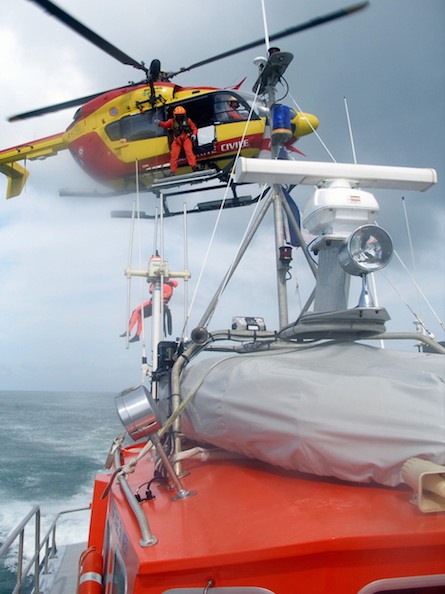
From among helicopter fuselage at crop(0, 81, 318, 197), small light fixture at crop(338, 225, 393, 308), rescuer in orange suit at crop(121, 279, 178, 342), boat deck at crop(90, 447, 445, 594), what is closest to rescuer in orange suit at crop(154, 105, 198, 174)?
helicopter fuselage at crop(0, 81, 318, 197)

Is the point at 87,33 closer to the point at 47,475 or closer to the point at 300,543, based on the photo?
the point at 47,475

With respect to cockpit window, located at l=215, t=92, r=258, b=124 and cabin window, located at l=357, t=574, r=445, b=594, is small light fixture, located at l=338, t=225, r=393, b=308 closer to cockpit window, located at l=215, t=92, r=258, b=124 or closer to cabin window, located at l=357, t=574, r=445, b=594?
cabin window, located at l=357, t=574, r=445, b=594

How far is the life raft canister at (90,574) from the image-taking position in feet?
7.91

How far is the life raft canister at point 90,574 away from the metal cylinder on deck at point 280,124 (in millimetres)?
3385

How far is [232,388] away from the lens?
2156 mm

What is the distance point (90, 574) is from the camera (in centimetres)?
256

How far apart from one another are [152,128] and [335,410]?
39.8ft

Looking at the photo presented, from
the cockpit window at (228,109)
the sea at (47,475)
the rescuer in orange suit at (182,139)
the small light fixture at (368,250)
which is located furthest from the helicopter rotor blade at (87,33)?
the small light fixture at (368,250)

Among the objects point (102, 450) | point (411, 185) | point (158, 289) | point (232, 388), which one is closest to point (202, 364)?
point (232, 388)

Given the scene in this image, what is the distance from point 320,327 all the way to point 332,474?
860mm

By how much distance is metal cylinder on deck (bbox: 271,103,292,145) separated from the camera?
13.3 feet

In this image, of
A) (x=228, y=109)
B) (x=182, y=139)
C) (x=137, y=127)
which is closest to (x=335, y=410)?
(x=182, y=139)

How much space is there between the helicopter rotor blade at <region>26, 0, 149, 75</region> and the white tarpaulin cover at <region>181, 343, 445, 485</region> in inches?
313

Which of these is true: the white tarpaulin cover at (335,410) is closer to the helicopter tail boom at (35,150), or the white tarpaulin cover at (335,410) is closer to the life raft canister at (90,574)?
the life raft canister at (90,574)
